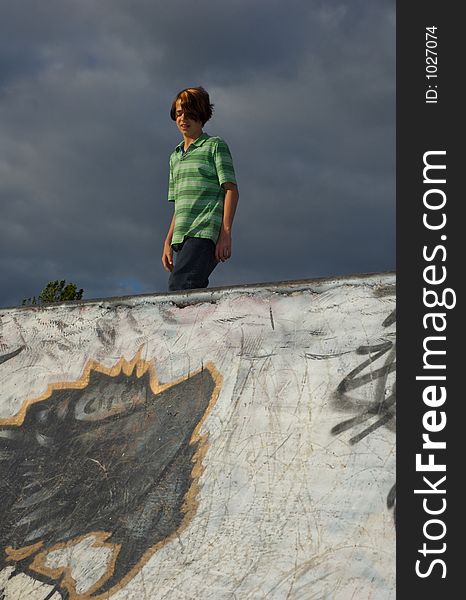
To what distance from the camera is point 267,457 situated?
9.77 feet

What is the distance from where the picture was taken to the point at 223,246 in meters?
4.28

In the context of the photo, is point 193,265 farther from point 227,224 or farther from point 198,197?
point 198,197

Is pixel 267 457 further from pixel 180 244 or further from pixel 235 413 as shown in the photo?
pixel 180 244

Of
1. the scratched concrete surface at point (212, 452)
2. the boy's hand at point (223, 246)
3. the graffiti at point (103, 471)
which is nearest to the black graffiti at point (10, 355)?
the scratched concrete surface at point (212, 452)

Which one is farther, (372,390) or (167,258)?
(167,258)

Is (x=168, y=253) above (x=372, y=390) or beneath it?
above

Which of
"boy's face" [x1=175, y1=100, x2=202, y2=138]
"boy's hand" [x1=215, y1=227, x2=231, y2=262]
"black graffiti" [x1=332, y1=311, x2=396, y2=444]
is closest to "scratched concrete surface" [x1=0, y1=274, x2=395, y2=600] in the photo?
"black graffiti" [x1=332, y1=311, x2=396, y2=444]

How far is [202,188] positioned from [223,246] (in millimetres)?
414

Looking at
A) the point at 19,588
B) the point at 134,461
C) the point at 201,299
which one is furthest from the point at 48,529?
the point at 201,299

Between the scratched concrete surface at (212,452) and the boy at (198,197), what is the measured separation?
2.08 feet

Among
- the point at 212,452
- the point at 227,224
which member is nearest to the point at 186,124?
the point at 227,224

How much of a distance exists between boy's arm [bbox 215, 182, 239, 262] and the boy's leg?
0.06 metres

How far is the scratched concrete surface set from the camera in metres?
2.77

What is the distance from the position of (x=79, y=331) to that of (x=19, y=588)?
4.37 ft
